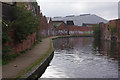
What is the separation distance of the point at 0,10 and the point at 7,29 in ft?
4.64

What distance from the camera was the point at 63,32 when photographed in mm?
75000

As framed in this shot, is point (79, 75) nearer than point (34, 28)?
Yes

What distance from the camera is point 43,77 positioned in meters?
9.71

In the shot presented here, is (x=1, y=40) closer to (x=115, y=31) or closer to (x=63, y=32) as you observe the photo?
(x=115, y=31)

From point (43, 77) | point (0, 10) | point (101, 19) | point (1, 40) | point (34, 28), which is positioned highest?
point (101, 19)

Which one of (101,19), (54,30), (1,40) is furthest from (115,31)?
(101,19)

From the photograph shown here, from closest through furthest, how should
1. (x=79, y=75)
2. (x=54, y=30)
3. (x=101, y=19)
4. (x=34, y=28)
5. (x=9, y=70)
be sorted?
(x=9, y=70) → (x=79, y=75) → (x=34, y=28) → (x=54, y=30) → (x=101, y=19)

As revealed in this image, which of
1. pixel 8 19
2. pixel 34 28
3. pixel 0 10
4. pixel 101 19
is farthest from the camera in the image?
pixel 101 19

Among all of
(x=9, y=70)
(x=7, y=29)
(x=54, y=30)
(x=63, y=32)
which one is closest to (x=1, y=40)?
(x=7, y=29)

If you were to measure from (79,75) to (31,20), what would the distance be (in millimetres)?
6397

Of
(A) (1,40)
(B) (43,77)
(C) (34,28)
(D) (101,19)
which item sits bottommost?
(B) (43,77)

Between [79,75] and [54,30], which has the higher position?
Result: [54,30]

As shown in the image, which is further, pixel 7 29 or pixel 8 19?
pixel 8 19

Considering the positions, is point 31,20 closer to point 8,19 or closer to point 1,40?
point 8,19
